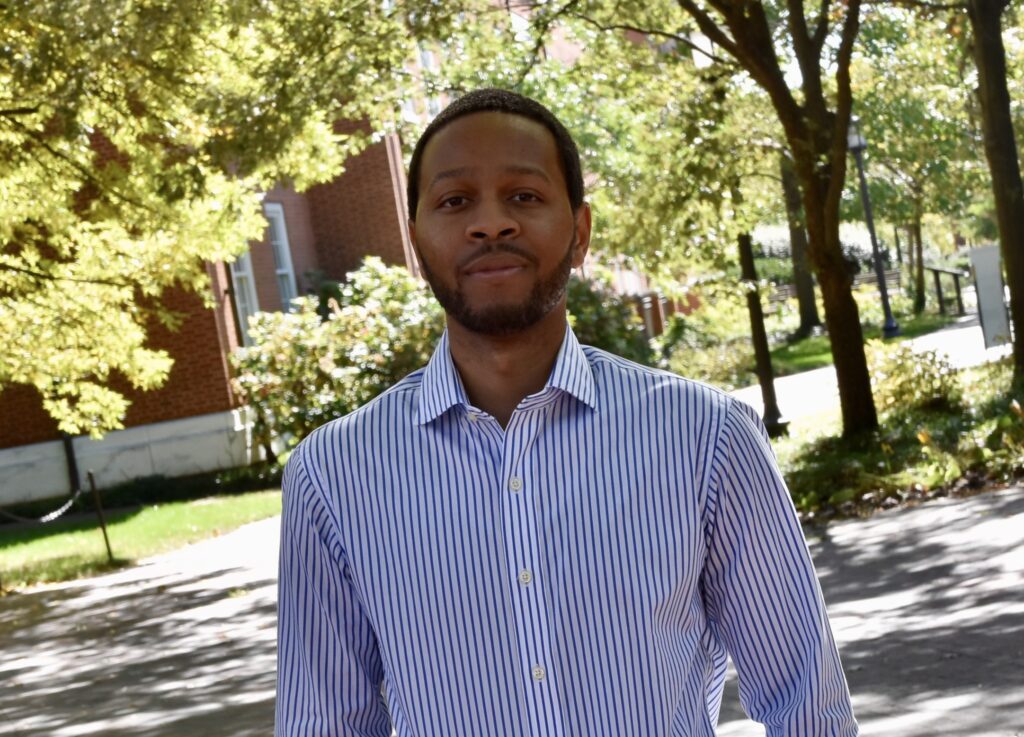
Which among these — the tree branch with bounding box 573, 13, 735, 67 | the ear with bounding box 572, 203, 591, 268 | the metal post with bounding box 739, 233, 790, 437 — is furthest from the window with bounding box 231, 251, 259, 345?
the ear with bounding box 572, 203, 591, 268

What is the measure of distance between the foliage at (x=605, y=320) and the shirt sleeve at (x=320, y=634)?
821 inches

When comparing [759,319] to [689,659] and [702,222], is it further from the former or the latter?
[689,659]

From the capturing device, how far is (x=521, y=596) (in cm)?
237

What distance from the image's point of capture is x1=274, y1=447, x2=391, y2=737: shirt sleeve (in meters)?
2.50

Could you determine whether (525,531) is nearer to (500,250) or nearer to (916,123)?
(500,250)

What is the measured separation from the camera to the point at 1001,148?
19844mm

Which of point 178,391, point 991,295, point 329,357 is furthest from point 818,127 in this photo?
point 178,391

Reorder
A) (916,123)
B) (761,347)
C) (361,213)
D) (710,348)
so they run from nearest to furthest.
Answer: (761,347)
(361,213)
(710,348)
(916,123)

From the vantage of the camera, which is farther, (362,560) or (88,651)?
(88,651)

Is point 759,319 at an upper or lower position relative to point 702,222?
lower

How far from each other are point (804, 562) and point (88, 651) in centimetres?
1027

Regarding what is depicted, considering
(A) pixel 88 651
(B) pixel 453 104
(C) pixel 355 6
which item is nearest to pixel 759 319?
(C) pixel 355 6

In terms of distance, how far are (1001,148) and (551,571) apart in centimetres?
1866

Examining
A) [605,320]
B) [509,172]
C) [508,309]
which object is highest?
[509,172]
